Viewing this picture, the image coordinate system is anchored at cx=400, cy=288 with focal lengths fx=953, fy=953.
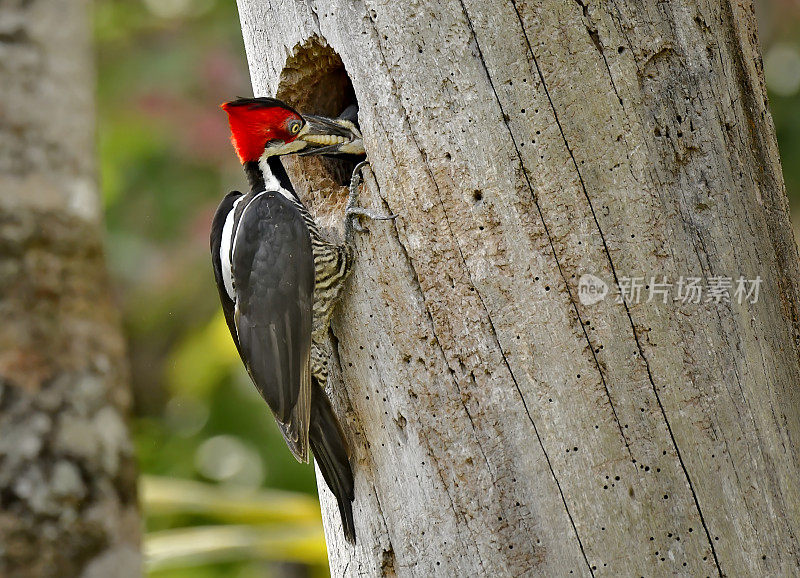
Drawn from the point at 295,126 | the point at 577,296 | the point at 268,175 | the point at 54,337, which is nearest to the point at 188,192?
the point at 268,175

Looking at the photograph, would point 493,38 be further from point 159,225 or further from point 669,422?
point 159,225

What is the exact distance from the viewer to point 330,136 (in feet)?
9.13

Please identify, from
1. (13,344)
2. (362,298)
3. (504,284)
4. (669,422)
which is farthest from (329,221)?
(13,344)

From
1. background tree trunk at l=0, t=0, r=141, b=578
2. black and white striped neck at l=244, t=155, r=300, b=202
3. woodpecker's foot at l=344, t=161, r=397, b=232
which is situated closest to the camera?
background tree trunk at l=0, t=0, r=141, b=578

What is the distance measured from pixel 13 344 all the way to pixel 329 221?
4.23 feet

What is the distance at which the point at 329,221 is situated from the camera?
2.71m

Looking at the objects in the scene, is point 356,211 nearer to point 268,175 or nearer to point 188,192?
point 268,175

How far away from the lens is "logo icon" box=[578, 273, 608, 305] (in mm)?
2242

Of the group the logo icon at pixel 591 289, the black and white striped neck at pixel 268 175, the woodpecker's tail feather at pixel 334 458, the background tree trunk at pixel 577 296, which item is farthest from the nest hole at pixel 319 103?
the logo icon at pixel 591 289

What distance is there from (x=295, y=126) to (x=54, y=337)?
1.43 m

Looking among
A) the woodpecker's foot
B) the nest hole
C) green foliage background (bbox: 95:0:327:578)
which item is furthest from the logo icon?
green foliage background (bbox: 95:0:327:578)

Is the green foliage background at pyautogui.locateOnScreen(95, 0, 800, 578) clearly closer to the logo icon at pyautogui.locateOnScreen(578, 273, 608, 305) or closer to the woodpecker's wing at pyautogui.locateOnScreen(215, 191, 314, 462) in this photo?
the woodpecker's wing at pyautogui.locateOnScreen(215, 191, 314, 462)

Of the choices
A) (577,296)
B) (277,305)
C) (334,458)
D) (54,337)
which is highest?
(54,337)

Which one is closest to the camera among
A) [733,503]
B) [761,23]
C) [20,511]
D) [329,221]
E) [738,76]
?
[20,511]
